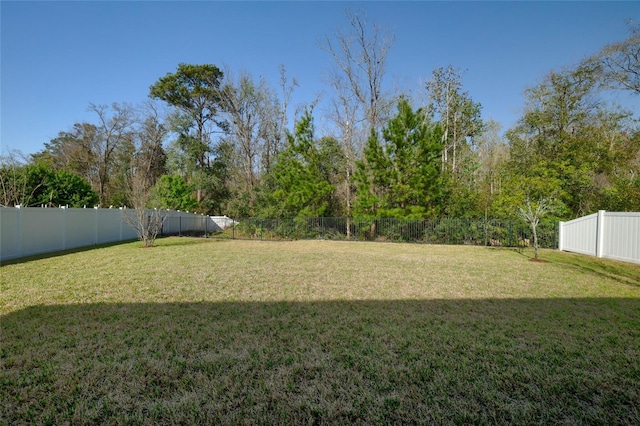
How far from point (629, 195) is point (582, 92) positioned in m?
6.61

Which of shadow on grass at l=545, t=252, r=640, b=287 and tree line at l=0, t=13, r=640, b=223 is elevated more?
tree line at l=0, t=13, r=640, b=223

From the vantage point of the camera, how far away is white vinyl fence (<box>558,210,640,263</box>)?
8367mm

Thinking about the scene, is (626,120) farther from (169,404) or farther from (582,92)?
(169,404)

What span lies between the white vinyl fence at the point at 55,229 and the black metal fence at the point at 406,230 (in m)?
6.42

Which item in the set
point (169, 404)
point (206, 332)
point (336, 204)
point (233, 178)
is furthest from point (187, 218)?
point (169, 404)

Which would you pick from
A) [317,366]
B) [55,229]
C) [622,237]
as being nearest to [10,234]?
[55,229]

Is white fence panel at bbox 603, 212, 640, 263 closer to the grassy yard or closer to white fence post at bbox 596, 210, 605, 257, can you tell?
white fence post at bbox 596, 210, 605, 257

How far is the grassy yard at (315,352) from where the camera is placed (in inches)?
80.0

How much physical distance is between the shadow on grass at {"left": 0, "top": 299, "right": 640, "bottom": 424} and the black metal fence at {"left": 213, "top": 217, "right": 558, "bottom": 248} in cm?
1007

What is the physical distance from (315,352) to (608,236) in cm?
1109

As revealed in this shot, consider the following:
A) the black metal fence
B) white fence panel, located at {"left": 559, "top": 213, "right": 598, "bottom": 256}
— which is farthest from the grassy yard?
the black metal fence

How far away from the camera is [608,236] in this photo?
9.27 meters

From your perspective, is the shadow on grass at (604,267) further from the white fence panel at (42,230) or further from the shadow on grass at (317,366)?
the white fence panel at (42,230)

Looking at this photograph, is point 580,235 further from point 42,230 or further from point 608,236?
point 42,230
